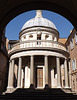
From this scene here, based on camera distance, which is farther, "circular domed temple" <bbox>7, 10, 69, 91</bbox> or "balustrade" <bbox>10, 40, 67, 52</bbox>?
"balustrade" <bbox>10, 40, 67, 52</bbox>

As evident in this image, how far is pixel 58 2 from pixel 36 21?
62.6ft

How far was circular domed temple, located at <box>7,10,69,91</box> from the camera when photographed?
1824 cm

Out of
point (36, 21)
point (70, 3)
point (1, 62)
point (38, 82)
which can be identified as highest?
point (36, 21)

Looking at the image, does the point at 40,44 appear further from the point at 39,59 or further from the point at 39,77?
the point at 39,77

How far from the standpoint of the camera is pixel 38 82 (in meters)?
20.0

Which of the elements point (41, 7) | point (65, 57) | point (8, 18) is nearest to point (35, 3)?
point (41, 7)

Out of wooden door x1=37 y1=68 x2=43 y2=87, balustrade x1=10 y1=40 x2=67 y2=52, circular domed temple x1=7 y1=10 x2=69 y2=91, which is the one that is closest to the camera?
circular domed temple x1=7 y1=10 x2=69 y2=91

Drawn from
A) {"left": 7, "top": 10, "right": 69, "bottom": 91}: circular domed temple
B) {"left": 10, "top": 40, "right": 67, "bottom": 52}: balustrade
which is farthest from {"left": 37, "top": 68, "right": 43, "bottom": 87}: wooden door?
{"left": 10, "top": 40, "right": 67, "bottom": 52}: balustrade

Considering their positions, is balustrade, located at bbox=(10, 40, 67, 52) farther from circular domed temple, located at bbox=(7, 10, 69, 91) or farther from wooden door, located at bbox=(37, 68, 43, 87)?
wooden door, located at bbox=(37, 68, 43, 87)

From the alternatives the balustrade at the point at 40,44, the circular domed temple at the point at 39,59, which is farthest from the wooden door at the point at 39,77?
the balustrade at the point at 40,44

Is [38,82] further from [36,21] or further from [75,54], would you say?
[36,21]

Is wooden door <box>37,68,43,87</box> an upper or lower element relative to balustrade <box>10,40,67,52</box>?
lower

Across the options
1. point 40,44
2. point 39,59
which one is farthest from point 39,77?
point 40,44

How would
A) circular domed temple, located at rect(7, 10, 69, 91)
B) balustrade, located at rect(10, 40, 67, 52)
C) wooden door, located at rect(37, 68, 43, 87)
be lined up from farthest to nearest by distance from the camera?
wooden door, located at rect(37, 68, 43, 87)
balustrade, located at rect(10, 40, 67, 52)
circular domed temple, located at rect(7, 10, 69, 91)
